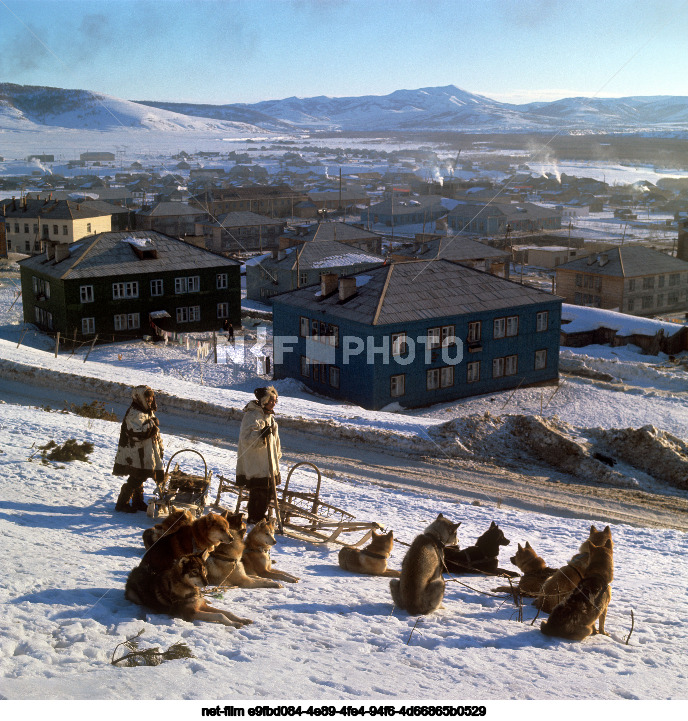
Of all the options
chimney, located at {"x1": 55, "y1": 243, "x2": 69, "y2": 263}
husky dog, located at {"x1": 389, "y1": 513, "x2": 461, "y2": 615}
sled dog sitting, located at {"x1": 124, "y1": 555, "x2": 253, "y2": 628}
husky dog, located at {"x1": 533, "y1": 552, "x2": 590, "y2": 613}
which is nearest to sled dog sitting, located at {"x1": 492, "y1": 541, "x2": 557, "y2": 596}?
husky dog, located at {"x1": 533, "y1": 552, "x2": 590, "y2": 613}

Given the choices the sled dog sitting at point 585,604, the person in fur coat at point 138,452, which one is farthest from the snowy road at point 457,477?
the sled dog sitting at point 585,604

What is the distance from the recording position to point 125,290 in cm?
4319

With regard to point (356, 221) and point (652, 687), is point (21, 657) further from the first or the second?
point (356, 221)

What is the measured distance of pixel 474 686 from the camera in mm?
6777

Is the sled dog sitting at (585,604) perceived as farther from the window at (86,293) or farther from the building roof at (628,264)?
A: the building roof at (628,264)

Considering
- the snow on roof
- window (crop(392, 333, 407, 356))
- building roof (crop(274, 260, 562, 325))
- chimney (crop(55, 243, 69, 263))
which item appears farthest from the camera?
the snow on roof

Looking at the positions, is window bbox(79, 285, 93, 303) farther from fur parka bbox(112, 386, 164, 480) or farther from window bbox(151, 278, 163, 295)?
fur parka bbox(112, 386, 164, 480)

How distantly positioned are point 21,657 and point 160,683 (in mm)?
1182

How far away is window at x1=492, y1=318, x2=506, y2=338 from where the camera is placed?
34.9m

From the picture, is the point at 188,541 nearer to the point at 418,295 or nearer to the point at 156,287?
the point at 418,295

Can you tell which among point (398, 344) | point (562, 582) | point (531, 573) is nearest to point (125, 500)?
point (531, 573)

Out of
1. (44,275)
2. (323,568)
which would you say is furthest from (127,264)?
(323,568)

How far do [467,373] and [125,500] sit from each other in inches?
964

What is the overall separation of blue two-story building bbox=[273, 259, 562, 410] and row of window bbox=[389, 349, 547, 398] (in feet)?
0.14
